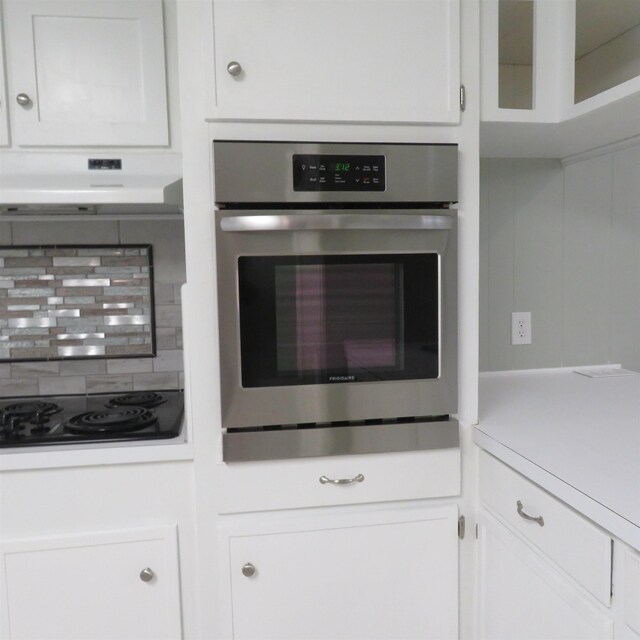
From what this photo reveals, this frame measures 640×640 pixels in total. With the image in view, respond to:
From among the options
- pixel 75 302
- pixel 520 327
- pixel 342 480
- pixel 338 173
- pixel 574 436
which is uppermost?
pixel 338 173

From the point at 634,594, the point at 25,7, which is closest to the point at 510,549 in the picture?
the point at 634,594

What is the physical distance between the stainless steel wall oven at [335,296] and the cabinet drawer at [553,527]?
0.59ft

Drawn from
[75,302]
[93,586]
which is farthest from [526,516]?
[75,302]

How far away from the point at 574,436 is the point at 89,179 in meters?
1.30

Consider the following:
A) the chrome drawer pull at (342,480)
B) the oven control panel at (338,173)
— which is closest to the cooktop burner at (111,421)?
the chrome drawer pull at (342,480)

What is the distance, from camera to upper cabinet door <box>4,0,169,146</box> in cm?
140

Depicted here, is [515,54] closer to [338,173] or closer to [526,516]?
[338,173]

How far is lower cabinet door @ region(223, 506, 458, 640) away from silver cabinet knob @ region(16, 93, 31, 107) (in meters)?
1.19

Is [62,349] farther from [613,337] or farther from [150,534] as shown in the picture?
[613,337]

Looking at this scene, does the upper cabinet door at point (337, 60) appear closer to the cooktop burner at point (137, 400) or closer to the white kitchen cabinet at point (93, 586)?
the cooktop burner at point (137, 400)

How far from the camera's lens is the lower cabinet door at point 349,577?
129cm

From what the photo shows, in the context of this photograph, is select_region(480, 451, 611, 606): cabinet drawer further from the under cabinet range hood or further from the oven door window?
the under cabinet range hood

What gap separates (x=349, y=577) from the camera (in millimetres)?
1319

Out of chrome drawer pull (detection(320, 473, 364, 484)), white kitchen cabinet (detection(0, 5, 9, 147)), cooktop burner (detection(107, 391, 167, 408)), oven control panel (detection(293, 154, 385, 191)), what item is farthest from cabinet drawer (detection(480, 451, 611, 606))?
white kitchen cabinet (detection(0, 5, 9, 147))
